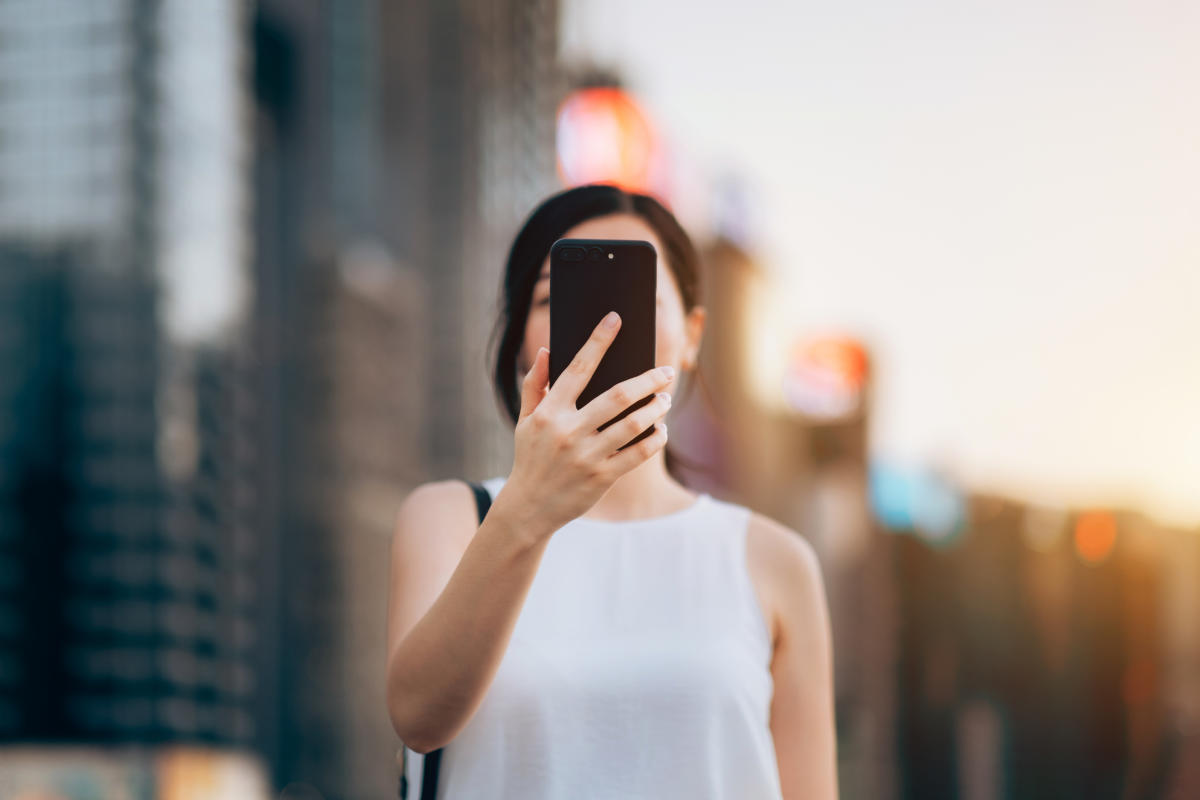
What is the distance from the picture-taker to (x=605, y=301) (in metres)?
2.31

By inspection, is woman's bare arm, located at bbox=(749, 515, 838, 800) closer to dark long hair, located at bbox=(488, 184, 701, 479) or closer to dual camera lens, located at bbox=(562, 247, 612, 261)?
dark long hair, located at bbox=(488, 184, 701, 479)

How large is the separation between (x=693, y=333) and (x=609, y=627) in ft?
2.56

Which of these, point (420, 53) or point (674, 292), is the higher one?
point (420, 53)

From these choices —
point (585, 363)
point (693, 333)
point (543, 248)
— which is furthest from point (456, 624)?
point (693, 333)

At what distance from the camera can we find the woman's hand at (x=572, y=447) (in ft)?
6.58

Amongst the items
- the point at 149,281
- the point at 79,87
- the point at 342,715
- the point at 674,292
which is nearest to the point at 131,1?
the point at 79,87

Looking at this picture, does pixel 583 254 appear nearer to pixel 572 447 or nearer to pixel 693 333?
pixel 572 447

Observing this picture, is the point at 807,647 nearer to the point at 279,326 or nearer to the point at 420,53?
the point at 279,326

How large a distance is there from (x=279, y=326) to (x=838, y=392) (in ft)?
134

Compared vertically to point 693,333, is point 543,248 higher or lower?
higher

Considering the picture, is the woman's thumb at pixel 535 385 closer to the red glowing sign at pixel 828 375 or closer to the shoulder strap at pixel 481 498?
the shoulder strap at pixel 481 498

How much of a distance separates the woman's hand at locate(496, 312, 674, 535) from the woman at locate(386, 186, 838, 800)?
2cm

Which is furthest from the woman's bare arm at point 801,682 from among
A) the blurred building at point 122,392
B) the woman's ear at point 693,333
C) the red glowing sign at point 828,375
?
the blurred building at point 122,392

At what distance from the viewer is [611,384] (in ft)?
7.26
